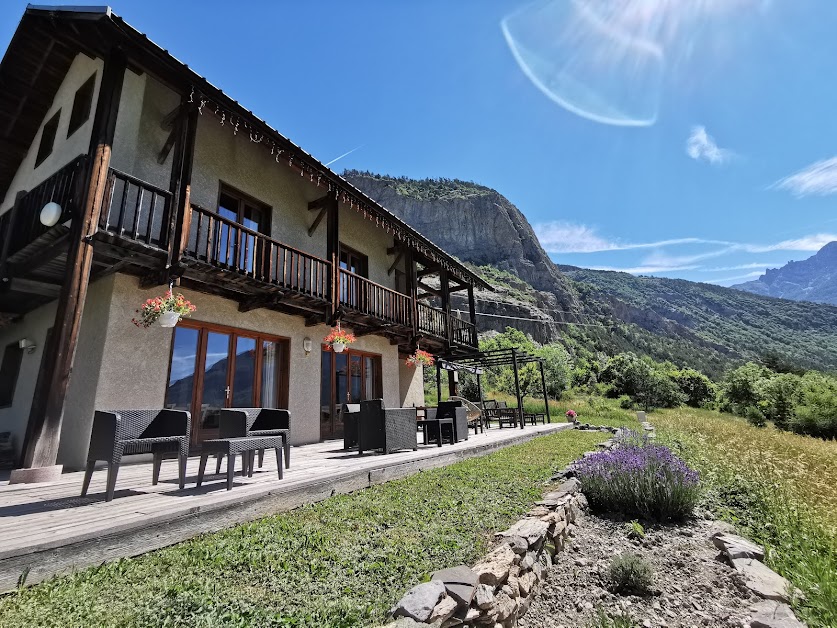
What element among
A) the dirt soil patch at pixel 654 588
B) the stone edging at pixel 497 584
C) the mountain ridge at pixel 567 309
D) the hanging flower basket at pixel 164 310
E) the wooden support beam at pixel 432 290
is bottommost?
the dirt soil patch at pixel 654 588

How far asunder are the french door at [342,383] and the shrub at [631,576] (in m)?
7.14

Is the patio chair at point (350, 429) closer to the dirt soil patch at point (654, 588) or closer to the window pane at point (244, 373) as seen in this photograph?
the window pane at point (244, 373)

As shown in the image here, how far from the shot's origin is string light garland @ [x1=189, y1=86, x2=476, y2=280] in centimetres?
639

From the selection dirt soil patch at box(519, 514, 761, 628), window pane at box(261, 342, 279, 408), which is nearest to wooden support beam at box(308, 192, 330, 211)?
window pane at box(261, 342, 279, 408)

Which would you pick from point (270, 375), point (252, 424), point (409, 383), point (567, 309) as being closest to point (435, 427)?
point (270, 375)

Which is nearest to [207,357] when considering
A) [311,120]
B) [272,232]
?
[272,232]

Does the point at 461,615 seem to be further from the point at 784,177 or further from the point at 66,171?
the point at 784,177

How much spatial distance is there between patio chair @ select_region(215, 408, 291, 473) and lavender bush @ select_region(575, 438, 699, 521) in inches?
147

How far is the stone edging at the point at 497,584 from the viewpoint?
1.95 metres

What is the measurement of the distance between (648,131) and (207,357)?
23.7 meters

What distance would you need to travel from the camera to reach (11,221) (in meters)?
6.77

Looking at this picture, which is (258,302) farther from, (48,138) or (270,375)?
(48,138)

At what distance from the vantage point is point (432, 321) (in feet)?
40.6

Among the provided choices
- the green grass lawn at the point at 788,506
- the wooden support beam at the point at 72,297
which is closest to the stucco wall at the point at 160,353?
the wooden support beam at the point at 72,297
